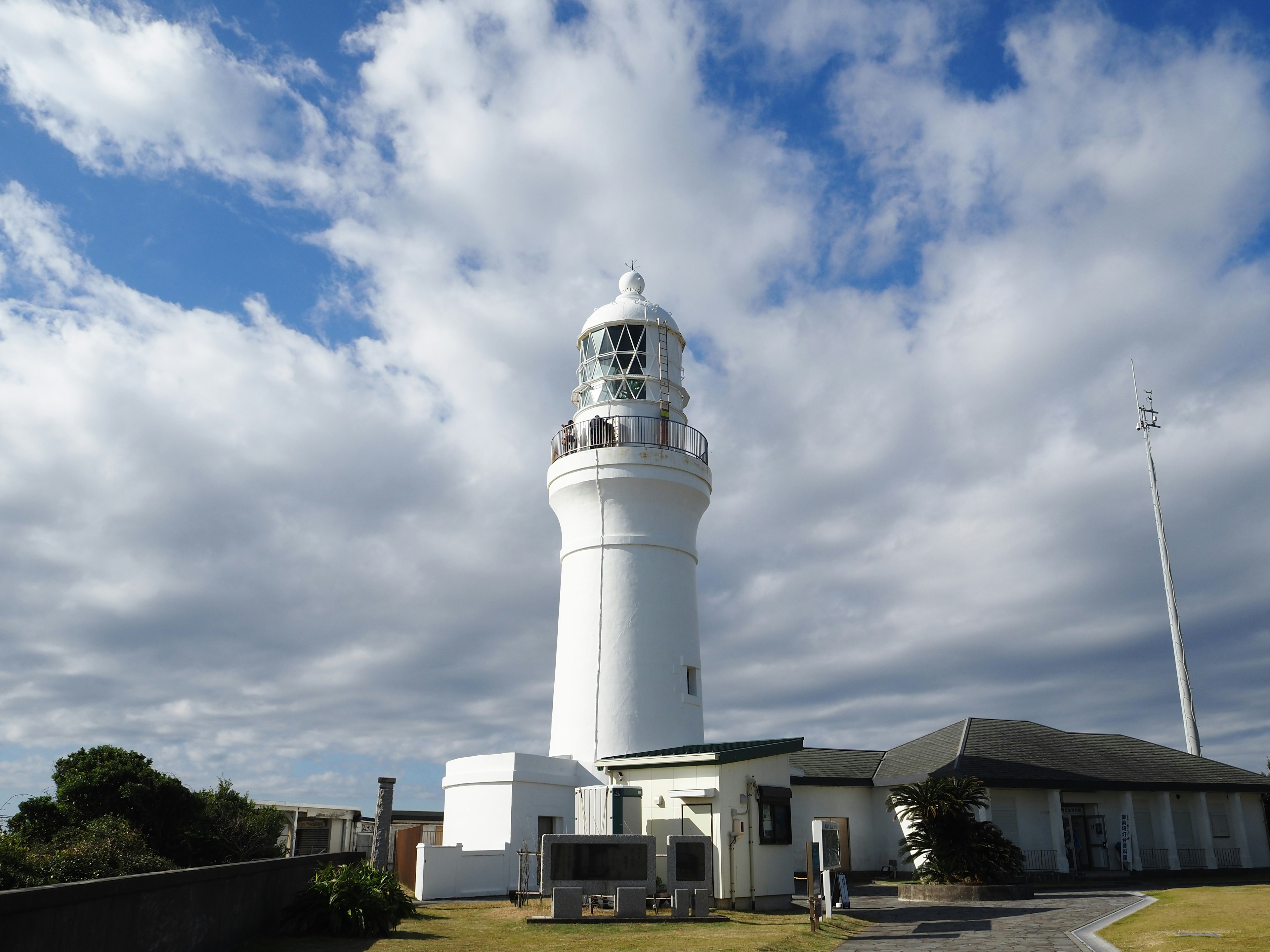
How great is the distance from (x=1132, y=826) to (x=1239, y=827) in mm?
5089

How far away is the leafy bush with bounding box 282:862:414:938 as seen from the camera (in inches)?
552

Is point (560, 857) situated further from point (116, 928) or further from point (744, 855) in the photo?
point (116, 928)

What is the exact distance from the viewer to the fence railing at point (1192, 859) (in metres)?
29.8

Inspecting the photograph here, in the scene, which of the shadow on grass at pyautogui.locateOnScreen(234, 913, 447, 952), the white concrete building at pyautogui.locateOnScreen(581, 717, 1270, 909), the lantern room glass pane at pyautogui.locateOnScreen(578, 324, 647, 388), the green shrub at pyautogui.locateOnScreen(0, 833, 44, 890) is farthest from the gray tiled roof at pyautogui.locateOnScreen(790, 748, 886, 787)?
the green shrub at pyautogui.locateOnScreen(0, 833, 44, 890)

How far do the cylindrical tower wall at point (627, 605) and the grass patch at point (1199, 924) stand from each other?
10.6 metres

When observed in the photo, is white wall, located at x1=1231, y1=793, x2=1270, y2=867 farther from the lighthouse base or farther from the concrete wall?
the concrete wall

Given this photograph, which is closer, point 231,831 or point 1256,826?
point 231,831

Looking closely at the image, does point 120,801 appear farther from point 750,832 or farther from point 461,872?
point 750,832

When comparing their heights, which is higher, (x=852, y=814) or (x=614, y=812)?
(x=614, y=812)

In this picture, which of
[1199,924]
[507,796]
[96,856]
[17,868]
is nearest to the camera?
[17,868]

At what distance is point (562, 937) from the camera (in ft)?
47.2

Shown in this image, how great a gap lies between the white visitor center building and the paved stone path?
247cm

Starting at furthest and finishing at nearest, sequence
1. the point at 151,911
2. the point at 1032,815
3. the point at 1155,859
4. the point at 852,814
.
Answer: the point at 852,814
the point at 1155,859
the point at 1032,815
the point at 151,911

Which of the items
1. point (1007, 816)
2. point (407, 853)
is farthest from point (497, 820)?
point (1007, 816)
